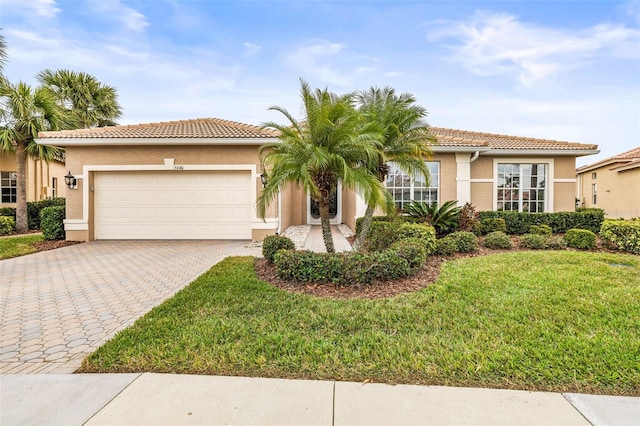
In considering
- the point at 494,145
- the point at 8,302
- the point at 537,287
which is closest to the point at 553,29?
the point at 494,145

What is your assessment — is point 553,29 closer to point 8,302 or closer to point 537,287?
point 537,287

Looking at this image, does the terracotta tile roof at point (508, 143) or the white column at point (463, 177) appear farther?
the white column at point (463, 177)

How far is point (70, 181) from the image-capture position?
10539mm

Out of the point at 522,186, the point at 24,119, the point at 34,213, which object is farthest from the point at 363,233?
the point at 34,213

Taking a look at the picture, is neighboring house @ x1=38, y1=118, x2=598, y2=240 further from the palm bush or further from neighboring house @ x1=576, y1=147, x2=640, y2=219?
neighboring house @ x1=576, y1=147, x2=640, y2=219

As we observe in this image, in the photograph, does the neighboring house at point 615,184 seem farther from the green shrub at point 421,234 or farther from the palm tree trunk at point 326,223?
the palm tree trunk at point 326,223

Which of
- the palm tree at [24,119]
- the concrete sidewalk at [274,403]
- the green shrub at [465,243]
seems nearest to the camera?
the concrete sidewalk at [274,403]

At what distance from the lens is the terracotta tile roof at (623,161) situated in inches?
620

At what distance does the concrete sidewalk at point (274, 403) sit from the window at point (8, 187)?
1821cm

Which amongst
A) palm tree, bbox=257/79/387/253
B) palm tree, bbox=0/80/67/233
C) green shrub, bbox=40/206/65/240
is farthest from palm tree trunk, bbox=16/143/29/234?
palm tree, bbox=257/79/387/253

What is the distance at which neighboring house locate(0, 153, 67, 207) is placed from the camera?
50.3 feet

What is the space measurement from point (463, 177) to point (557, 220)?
11.6 feet

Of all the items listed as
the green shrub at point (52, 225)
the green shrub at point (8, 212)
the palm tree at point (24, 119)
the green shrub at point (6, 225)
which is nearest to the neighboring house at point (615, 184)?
the green shrub at point (52, 225)

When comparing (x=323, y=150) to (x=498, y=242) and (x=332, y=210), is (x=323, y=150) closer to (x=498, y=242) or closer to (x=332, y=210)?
(x=498, y=242)
